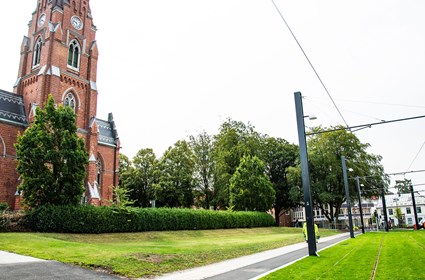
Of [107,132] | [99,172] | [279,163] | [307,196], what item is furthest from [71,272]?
[279,163]

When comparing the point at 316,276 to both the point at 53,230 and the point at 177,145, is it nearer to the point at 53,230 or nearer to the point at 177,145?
the point at 53,230

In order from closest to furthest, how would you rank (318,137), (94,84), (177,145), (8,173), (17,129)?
(8,173) → (17,129) → (94,84) → (318,137) → (177,145)

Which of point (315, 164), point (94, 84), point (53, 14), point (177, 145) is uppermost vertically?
point (53, 14)

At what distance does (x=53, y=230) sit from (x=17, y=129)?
17116mm

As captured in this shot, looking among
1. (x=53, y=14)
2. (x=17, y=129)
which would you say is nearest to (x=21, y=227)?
(x=17, y=129)

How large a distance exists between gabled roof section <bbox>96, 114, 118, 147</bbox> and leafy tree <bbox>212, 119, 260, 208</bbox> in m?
15.9

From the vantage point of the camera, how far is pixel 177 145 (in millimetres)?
51312

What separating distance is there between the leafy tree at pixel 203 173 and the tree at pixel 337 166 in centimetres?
1624

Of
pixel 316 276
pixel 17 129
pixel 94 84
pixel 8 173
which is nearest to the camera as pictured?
pixel 316 276

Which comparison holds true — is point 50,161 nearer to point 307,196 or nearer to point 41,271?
point 41,271

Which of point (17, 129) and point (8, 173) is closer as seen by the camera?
point (8, 173)

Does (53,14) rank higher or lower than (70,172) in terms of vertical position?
higher

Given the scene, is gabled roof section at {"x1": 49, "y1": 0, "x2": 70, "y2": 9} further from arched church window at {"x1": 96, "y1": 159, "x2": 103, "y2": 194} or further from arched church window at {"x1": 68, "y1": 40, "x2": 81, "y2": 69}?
arched church window at {"x1": 96, "y1": 159, "x2": 103, "y2": 194}

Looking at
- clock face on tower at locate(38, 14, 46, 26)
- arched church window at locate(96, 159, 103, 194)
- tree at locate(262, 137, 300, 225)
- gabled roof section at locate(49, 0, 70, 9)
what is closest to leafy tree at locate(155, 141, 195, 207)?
arched church window at locate(96, 159, 103, 194)
